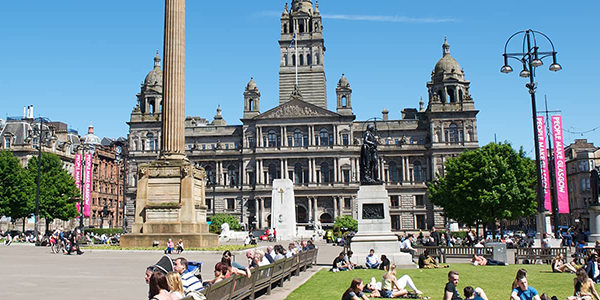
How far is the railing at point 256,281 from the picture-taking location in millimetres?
9291

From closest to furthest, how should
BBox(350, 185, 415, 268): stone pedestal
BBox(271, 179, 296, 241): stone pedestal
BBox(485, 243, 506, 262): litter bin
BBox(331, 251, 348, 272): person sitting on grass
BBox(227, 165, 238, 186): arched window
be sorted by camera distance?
1. BBox(331, 251, 348, 272): person sitting on grass
2. BBox(350, 185, 415, 268): stone pedestal
3. BBox(485, 243, 506, 262): litter bin
4. BBox(271, 179, 296, 241): stone pedestal
5. BBox(227, 165, 238, 186): arched window

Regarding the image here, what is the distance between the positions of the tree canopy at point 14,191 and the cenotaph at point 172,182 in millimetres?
40865

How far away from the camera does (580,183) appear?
86.1 meters

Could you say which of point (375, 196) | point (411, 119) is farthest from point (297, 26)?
point (375, 196)

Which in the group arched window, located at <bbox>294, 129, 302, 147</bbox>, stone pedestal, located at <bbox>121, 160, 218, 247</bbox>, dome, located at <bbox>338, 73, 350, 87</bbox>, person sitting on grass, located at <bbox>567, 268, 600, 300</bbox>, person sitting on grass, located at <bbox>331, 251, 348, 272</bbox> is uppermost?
dome, located at <bbox>338, 73, 350, 87</bbox>

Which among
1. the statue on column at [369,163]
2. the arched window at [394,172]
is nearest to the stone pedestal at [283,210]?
the statue on column at [369,163]

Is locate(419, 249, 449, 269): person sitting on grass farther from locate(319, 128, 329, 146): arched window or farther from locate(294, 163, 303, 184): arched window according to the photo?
locate(319, 128, 329, 146): arched window

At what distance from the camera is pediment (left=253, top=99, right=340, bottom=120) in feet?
290

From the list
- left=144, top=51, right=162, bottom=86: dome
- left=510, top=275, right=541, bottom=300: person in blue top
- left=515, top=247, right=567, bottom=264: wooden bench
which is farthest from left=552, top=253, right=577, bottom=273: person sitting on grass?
left=144, top=51, right=162, bottom=86: dome

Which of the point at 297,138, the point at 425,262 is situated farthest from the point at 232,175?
the point at 425,262

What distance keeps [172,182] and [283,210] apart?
3010 cm

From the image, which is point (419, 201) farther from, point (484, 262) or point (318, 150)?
point (484, 262)

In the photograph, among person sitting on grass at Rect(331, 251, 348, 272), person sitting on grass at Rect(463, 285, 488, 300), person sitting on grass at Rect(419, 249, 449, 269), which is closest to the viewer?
person sitting on grass at Rect(463, 285, 488, 300)

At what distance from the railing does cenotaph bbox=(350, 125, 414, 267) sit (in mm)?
2684
